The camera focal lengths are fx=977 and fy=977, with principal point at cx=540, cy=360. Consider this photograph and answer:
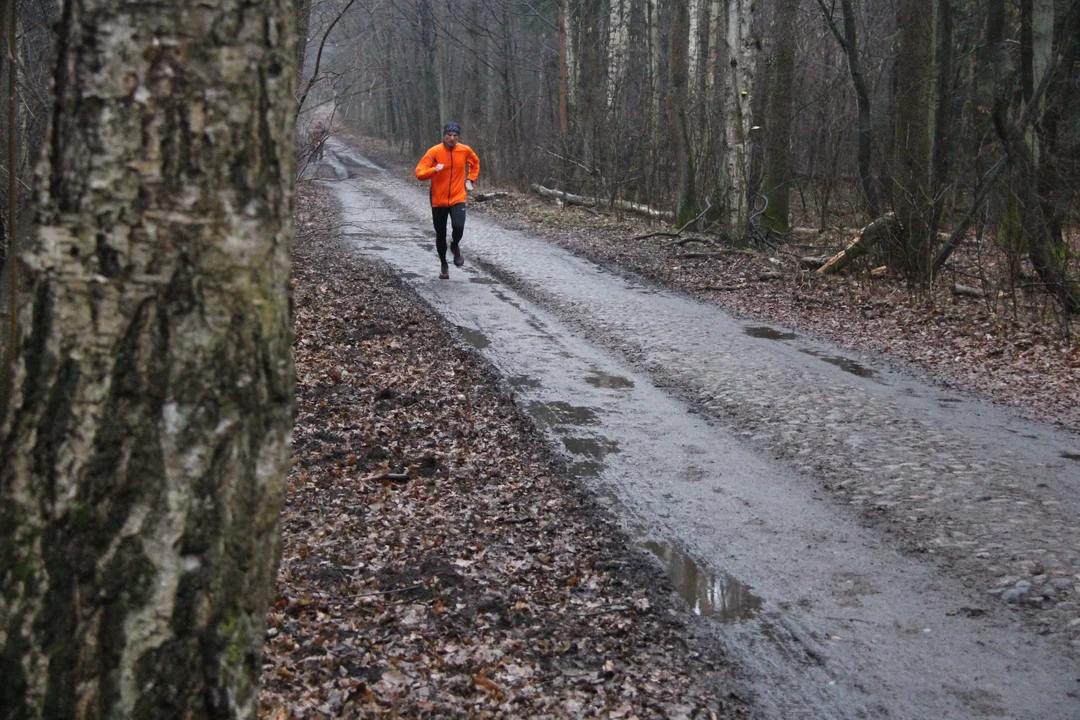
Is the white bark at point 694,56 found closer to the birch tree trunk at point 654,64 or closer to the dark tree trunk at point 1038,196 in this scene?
the birch tree trunk at point 654,64

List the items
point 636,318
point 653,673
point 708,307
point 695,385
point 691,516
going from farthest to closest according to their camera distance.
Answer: point 708,307 < point 636,318 < point 695,385 < point 691,516 < point 653,673

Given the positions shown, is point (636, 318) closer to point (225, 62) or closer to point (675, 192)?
point (225, 62)

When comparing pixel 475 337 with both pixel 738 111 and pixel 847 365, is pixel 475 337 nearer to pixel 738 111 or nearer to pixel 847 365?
pixel 847 365

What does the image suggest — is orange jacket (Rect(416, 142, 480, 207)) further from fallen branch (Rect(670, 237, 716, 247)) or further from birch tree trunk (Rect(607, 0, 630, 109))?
birch tree trunk (Rect(607, 0, 630, 109))

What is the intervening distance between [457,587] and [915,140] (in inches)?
410

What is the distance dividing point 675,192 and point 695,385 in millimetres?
14655

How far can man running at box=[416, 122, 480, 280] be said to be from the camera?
13211 mm

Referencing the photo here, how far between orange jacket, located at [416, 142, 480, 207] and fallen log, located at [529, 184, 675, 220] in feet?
27.7

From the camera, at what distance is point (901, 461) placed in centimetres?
621

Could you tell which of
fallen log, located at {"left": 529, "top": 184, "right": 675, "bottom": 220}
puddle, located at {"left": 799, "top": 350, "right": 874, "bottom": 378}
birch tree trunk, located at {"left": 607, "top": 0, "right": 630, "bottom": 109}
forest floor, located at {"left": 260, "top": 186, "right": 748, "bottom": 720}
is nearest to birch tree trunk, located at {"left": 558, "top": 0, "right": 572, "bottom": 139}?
fallen log, located at {"left": 529, "top": 184, "right": 675, "bottom": 220}

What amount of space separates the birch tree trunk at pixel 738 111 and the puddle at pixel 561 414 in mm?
9558

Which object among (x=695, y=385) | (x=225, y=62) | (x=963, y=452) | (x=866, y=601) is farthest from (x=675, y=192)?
(x=225, y=62)

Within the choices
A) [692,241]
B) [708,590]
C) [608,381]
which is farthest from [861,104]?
[708,590]

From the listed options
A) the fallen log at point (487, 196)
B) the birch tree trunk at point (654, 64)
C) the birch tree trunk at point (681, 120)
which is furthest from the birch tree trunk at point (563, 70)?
the birch tree trunk at point (681, 120)
